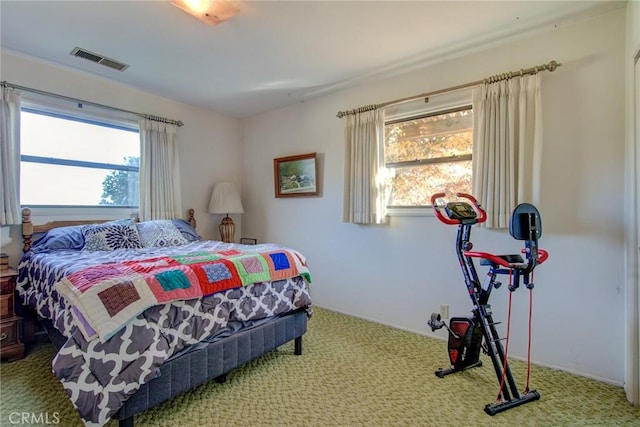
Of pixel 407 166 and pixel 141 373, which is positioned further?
pixel 407 166

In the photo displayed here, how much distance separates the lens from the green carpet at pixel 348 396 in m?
1.76

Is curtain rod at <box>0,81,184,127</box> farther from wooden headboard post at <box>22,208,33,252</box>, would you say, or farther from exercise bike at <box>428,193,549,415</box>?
exercise bike at <box>428,193,549,415</box>

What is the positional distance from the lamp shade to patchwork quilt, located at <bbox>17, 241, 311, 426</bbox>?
64.9 inches

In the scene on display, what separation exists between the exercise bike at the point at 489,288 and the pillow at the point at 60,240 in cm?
308

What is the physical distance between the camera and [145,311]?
64.3 inches

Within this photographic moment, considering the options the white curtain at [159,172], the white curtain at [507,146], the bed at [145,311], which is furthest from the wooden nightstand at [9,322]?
the white curtain at [507,146]

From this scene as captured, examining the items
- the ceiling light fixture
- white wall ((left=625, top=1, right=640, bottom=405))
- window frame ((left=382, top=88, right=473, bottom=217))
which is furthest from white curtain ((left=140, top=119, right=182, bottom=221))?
white wall ((left=625, top=1, right=640, bottom=405))

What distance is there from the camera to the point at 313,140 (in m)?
3.85

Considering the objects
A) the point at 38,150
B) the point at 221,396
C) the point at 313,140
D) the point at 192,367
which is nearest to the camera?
the point at 192,367

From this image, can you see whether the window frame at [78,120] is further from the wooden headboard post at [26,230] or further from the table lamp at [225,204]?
the table lamp at [225,204]

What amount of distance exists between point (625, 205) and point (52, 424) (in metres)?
3.68

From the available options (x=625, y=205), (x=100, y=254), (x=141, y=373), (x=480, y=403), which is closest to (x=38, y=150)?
(x=100, y=254)

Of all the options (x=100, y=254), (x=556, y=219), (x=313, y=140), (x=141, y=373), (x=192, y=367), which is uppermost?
(x=313, y=140)

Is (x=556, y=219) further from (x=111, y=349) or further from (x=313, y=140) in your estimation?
(x=111, y=349)
